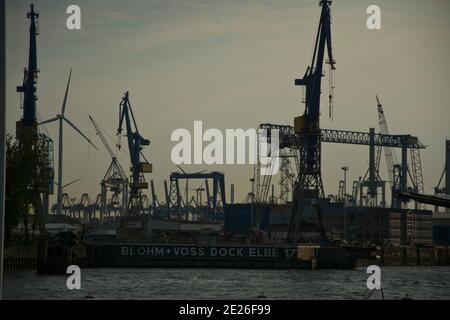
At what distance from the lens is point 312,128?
284 ft

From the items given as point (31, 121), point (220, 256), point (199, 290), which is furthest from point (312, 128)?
point (199, 290)

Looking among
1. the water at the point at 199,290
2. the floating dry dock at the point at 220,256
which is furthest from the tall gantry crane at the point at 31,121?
the water at the point at 199,290

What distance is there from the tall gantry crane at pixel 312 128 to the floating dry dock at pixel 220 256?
950 cm

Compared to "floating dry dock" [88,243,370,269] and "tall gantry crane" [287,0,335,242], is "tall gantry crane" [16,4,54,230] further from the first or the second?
"tall gantry crane" [287,0,335,242]

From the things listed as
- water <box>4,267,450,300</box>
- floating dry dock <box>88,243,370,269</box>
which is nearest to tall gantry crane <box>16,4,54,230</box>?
floating dry dock <box>88,243,370,269</box>

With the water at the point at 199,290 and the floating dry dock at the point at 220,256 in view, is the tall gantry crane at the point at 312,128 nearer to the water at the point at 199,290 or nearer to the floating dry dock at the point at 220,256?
the floating dry dock at the point at 220,256

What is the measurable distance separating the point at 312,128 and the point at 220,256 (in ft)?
44.9

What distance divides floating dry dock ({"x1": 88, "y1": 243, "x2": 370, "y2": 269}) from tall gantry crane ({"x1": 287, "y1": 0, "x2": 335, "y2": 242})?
374 inches

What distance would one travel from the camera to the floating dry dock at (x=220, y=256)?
8262 centimetres

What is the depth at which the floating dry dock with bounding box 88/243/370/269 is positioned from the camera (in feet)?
271

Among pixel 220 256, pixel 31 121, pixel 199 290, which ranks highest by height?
pixel 31 121

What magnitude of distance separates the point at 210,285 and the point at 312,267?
31.0m

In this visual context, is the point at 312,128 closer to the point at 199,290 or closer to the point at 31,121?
the point at 31,121
